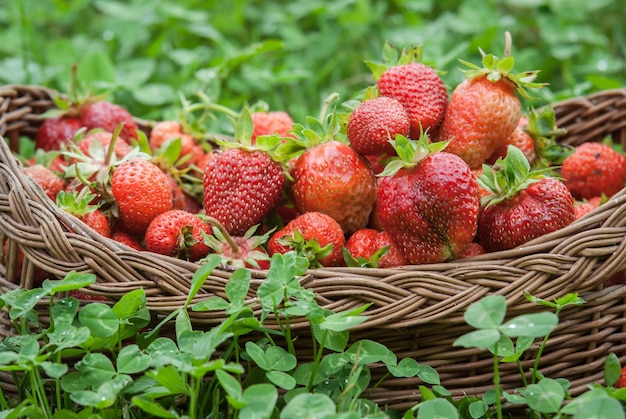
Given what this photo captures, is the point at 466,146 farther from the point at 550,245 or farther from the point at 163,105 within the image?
the point at 163,105

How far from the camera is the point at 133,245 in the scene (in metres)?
1.31

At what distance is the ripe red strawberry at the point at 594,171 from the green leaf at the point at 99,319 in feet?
2.98

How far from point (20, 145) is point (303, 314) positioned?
92 centimetres

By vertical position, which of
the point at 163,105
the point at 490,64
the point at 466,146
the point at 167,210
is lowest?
the point at 163,105

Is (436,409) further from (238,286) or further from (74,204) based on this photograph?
(74,204)

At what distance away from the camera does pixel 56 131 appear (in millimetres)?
1604

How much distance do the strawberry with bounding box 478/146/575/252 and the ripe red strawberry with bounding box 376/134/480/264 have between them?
66 millimetres

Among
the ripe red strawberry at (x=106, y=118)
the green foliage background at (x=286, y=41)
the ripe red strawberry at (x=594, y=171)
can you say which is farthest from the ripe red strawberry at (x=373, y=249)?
the green foliage background at (x=286, y=41)

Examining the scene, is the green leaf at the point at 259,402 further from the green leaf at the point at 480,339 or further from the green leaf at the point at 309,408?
the green leaf at the point at 480,339

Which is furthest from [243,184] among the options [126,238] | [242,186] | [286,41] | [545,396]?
[286,41]

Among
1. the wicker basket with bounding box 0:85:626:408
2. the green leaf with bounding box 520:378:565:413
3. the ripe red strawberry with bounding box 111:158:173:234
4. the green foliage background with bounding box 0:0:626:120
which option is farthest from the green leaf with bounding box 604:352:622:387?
the green foliage background with bounding box 0:0:626:120

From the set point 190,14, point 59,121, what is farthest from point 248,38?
point 59,121

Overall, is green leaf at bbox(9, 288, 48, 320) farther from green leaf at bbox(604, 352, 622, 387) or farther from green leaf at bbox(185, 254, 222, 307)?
green leaf at bbox(604, 352, 622, 387)

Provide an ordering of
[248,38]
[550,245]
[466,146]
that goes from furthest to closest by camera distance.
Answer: [248,38] < [466,146] < [550,245]
